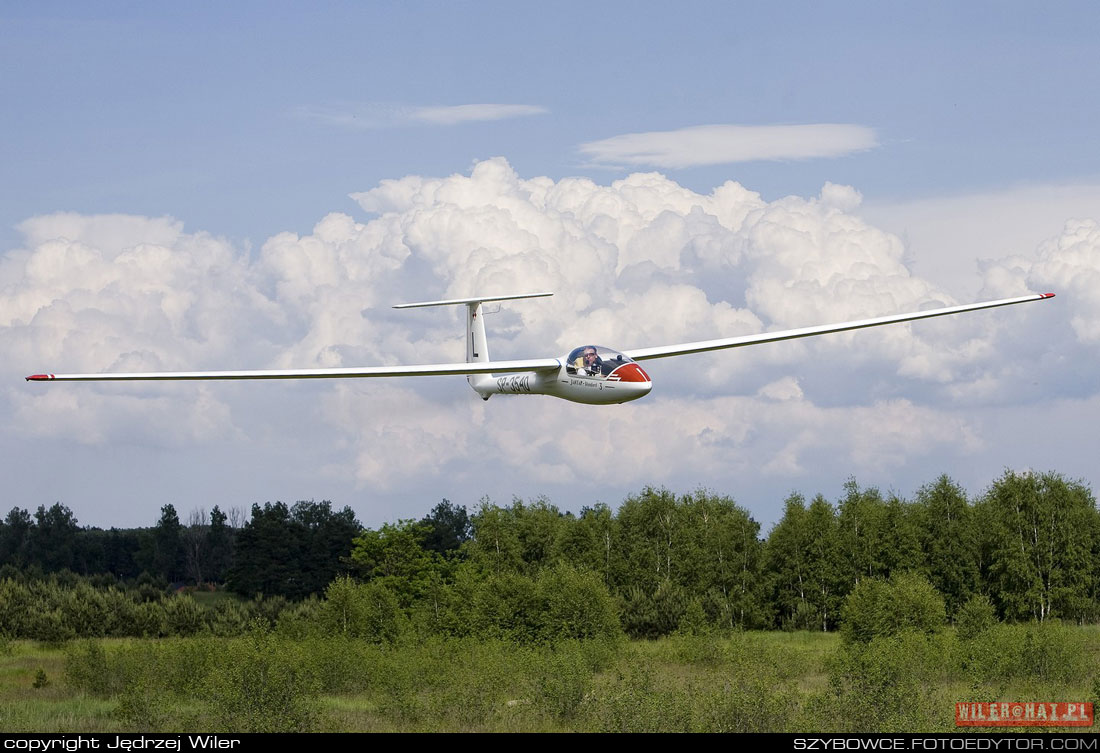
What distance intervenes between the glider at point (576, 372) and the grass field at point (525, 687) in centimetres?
861

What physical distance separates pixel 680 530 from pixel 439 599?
17.2 meters

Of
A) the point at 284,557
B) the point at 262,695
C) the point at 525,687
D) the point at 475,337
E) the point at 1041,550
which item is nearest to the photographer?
the point at 262,695

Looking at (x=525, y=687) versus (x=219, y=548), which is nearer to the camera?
(x=525, y=687)

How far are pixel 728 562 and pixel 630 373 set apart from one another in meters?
45.6

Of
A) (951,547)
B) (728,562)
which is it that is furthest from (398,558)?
(951,547)

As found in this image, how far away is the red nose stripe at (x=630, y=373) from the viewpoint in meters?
28.4

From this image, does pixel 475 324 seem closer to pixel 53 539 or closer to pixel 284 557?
pixel 284 557


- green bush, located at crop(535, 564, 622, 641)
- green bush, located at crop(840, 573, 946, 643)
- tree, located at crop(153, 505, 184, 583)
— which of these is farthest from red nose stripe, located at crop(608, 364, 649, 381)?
tree, located at crop(153, 505, 184, 583)

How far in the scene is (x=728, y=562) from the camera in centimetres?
7138

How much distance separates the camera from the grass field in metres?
29.5

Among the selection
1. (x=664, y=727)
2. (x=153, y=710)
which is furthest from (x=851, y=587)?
(x=153, y=710)

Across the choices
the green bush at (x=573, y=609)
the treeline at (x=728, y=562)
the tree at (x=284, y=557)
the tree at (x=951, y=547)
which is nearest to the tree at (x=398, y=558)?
the treeline at (x=728, y=562)

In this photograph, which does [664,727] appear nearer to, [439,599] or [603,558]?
[439,599]
